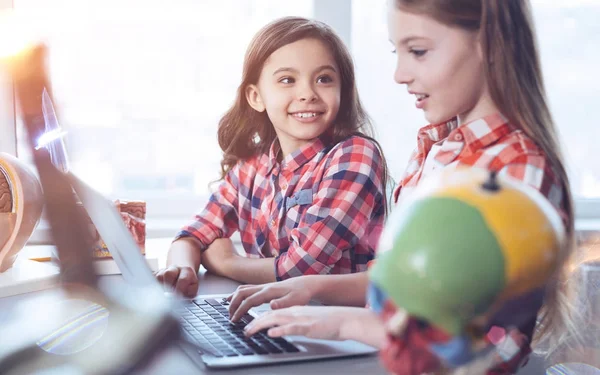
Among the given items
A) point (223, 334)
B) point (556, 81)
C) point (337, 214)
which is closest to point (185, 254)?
point (337, 214)

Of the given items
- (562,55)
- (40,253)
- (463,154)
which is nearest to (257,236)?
(40,253)

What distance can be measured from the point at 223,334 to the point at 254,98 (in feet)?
2.84

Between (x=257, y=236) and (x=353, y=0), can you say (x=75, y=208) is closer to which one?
(x=257, y=236)

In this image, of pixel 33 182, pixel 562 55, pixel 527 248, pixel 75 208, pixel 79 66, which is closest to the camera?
pixel 527 248

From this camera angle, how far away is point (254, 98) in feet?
5.42

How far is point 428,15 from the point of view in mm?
816

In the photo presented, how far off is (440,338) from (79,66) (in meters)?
2.03

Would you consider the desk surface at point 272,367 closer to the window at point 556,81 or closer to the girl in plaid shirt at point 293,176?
the girl in plaid shirt at point 293,176

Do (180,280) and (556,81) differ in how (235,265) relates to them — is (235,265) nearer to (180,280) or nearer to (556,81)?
(180,280)

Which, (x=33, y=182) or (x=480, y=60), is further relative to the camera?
(x=33, y=182)

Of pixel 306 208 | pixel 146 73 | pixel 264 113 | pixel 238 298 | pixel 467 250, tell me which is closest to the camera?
pixel 467 250

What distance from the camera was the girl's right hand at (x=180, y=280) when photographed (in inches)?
48.2

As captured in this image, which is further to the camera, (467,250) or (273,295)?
(273,295)

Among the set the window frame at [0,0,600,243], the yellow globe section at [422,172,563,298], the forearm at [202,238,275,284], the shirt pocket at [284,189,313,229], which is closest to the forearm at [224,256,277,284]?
the forearm at [202,238,275,284]
